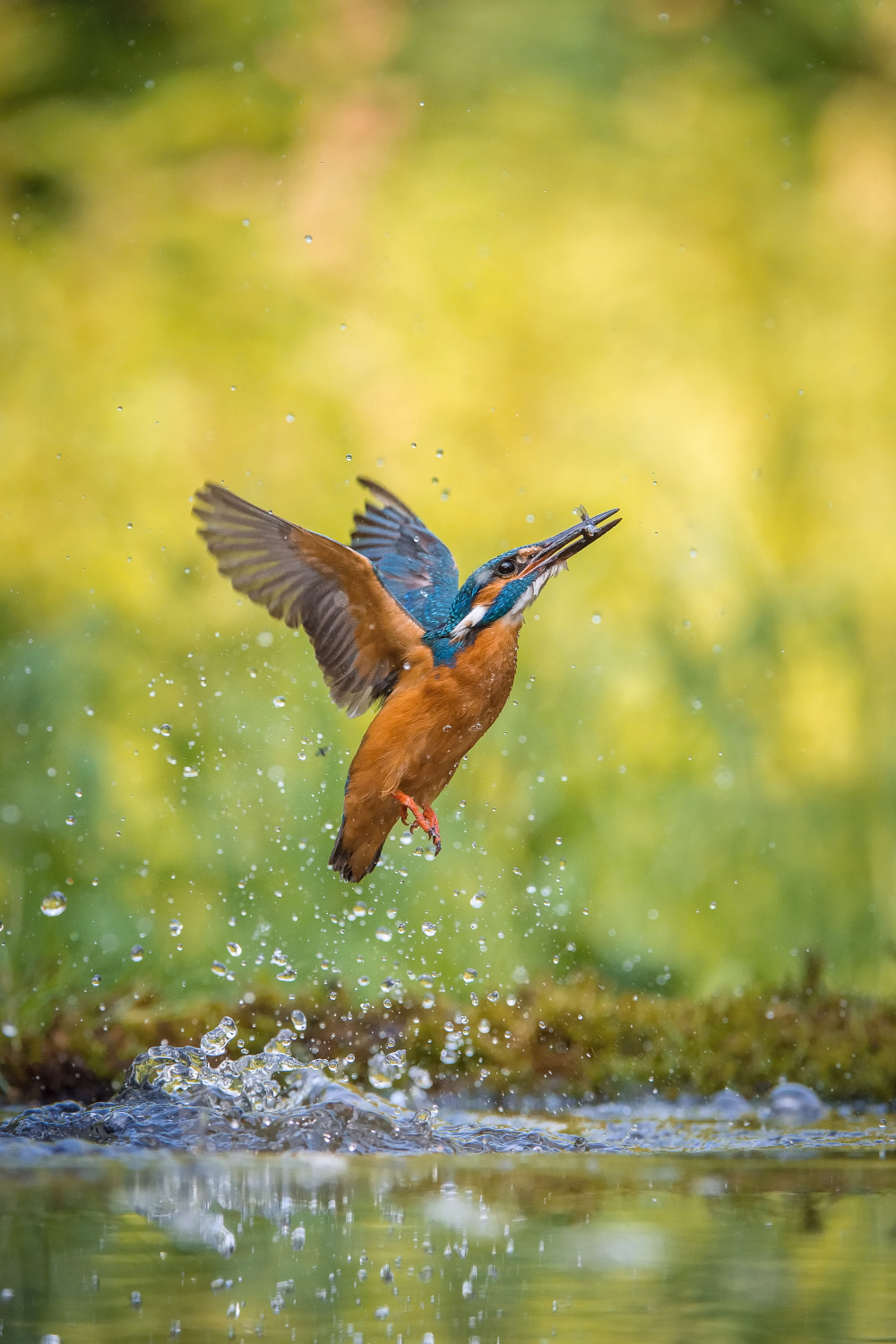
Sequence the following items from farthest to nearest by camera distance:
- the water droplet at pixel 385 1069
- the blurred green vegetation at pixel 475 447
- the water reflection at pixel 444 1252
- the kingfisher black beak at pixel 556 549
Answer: the blurred green vegetation at pixel 475 447, the water droplet at pixel 385 1069, the kingfisher black beak at pixel 556 549, the water reflection at pixel 444 1252

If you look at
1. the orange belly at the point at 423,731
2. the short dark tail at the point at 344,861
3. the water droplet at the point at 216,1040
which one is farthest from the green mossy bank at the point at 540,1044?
the orange belly at the point at 423,731

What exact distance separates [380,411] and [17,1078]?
7.47ft

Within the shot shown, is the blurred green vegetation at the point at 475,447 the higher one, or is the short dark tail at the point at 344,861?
the blurred green vegetation at the point at 475,447

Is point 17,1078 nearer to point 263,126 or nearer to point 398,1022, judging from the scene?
point 398,1022

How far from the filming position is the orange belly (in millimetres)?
2695

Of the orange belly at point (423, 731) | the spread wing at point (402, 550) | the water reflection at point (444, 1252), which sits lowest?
the water reflection at point (444, 1252)

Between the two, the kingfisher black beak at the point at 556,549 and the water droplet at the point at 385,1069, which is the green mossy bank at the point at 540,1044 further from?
the kingfisher black beak at the point at 556,549

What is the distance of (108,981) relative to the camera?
3943mm

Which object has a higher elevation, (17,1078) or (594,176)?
(594,176)

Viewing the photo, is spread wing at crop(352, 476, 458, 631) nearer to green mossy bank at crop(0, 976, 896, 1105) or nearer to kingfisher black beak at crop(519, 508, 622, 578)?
kingfisher black beak at crop(519, 508, 622, 578)

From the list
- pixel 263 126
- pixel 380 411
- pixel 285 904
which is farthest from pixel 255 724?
pixel 263 126

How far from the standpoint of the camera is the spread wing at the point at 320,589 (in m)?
2.63

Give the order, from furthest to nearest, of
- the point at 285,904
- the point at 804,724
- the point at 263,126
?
the point at 263,126
the point at 804,724
the point at 285,904

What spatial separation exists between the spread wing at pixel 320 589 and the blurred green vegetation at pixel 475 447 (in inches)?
53.3
